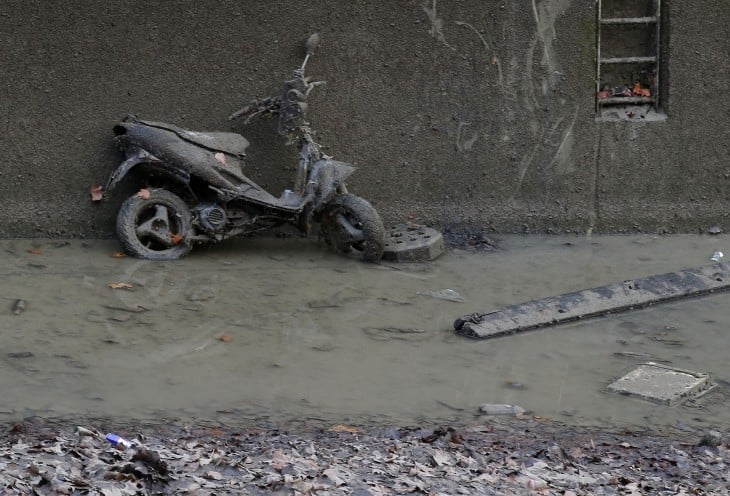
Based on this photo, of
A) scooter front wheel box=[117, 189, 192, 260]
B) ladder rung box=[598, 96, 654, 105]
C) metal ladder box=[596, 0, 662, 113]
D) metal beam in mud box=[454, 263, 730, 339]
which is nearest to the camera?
metal beam in mud box=[454, 263, 730, 339]

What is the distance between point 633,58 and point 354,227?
2403 millimetres

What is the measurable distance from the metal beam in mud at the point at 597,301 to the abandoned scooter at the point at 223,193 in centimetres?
134

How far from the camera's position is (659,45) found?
7977 millimetres

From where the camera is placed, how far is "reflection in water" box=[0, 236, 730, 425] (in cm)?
487

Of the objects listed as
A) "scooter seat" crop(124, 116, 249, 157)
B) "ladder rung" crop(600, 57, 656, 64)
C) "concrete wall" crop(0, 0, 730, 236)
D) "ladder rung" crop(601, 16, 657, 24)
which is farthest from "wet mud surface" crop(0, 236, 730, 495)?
"ladder rung" crop(601, 16, 657, 24)

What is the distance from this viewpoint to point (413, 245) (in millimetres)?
7309

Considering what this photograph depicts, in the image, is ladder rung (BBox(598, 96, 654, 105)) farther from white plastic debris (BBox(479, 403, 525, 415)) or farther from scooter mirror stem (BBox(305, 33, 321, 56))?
white plastic debris (BBox(479, 403, 525, 415))

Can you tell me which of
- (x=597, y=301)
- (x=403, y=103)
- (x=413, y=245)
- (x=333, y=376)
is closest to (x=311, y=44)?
(x=403, y=103)

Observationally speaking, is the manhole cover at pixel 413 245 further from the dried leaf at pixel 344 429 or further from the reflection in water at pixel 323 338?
the dried leaf at pixel 344 429

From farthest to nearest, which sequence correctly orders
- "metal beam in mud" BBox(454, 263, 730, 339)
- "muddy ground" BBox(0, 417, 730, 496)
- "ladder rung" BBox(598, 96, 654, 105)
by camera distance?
"ladder rung" BBox(598, 96, 654, 105) < "metal beam in mud" BBox(454, 263, 730, 339) < "muddy ground" BBox(0, 417, 730, 496)

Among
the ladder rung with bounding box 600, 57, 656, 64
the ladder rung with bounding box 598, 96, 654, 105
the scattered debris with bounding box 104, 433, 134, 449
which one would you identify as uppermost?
the ladder rung with bounding box 600, 57, 656, 64

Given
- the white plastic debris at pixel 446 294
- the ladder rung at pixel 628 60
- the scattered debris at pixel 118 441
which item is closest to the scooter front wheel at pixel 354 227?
the white plastic debris at pixel 446 294

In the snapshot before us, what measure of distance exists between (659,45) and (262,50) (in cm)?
275

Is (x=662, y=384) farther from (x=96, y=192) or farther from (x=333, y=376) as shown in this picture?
(x=96, y=192)
